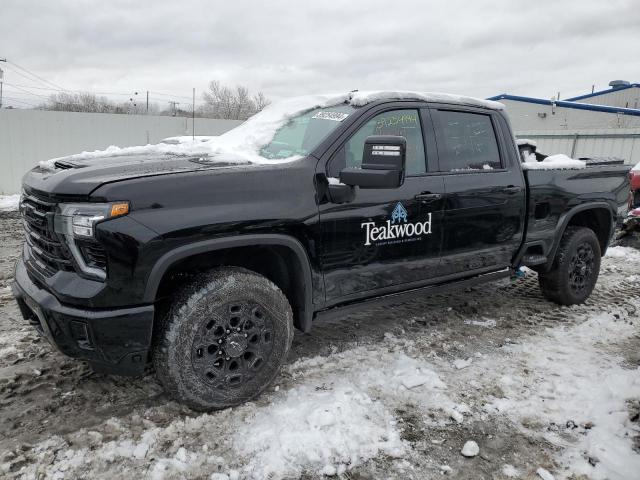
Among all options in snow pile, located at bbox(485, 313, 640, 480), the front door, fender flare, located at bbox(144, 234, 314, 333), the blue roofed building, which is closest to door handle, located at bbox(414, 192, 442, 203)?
the front door

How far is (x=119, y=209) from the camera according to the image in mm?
2408

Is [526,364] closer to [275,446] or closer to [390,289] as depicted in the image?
[390,289]

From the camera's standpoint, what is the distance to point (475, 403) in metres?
3.10

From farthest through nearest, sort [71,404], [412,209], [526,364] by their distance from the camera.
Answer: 1. [526,364]
2. [412,209]
3. [71,404]

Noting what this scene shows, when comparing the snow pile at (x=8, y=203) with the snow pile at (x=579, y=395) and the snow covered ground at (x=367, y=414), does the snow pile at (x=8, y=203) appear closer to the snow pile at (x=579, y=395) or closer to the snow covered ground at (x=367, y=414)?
the snow covered ground at (x=367, y=414)

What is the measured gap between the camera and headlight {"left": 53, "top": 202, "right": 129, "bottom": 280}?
240 centimetres

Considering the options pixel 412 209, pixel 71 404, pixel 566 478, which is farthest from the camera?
pixel 412 209

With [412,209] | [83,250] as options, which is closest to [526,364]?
[412,209]

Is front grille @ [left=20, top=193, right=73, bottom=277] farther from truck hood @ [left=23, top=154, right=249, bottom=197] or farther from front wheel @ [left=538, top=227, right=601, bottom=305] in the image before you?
front wheel @ [left=538, top=227, right=601, bottom=305]

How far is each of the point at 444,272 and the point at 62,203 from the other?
263 cm

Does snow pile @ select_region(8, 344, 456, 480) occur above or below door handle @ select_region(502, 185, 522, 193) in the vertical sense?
below

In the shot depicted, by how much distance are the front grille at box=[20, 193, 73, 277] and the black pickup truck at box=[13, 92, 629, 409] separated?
13 mm

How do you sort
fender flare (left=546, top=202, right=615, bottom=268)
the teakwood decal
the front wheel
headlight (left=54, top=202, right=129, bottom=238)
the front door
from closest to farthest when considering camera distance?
1. headlight (left=54, top=202, right=129, bottom=238)
2. the front door
3. the teakwood decal
4. fender flare (left=546, top=202, right=615, bottom=268)
5. the front wheel

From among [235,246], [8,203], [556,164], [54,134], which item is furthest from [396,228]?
[54,134]
